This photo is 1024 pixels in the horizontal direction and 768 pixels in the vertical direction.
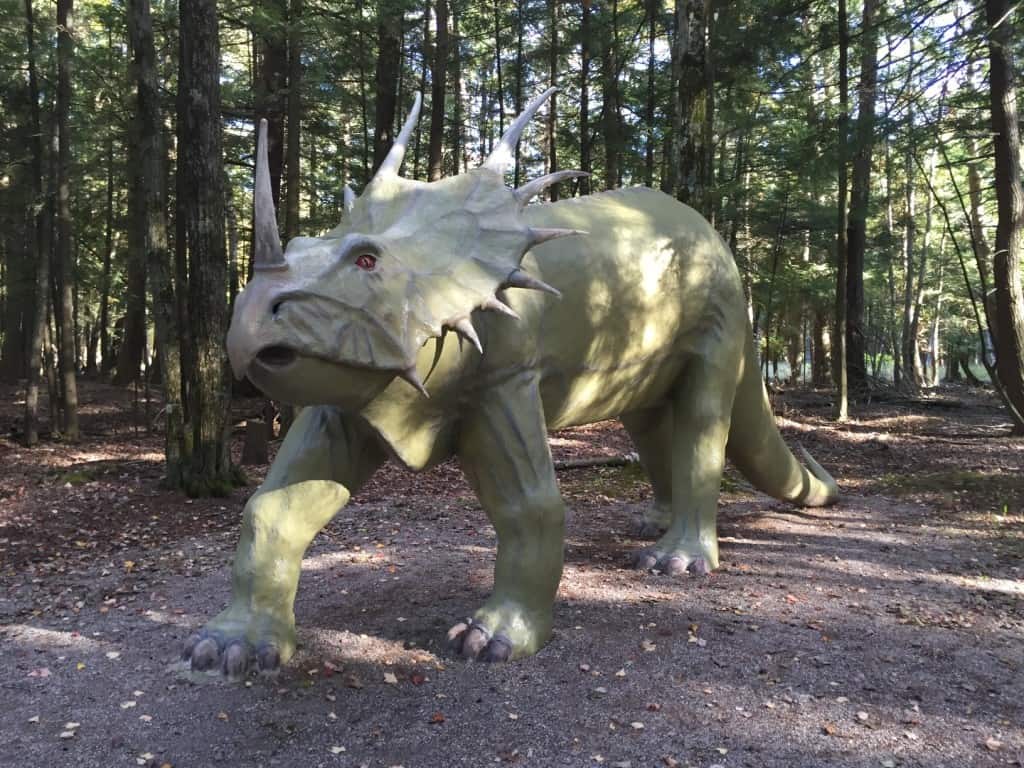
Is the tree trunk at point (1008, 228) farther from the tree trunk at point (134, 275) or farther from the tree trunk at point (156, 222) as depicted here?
the tree trunk at point (134, 275)

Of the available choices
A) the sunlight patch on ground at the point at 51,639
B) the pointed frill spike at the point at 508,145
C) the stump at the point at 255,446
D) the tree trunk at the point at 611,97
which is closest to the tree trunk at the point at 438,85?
the tree trunk at the point at 611,97

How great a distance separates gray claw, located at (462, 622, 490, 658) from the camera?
12.1ft

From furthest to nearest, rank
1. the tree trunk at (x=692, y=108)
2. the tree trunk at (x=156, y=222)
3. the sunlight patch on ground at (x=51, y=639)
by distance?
the tree trunk at (x=156, y=222), the tree trunk at (x=692, y=108), the sunlight patch on ground at (x=51, y=639)

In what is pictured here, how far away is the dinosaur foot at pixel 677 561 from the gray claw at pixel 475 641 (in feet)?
5.73

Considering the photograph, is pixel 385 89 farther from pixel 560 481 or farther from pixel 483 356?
pixel 483 356

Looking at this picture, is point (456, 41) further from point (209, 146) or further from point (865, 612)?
point (865, 612)

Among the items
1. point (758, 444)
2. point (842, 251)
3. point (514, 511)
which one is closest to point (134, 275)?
point (842, 251)

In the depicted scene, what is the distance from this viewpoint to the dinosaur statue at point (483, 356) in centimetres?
296

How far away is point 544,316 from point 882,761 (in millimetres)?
2343

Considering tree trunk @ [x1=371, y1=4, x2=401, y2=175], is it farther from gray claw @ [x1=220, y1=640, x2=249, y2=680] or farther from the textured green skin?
gray claw @ [x1=220, y1=640, x2=249, y2=680]

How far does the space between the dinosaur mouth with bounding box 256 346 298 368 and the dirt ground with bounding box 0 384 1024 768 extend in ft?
4.61

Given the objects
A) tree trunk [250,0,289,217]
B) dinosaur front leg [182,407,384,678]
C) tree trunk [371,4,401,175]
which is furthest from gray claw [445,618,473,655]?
tree trunk [371,4,401,175]

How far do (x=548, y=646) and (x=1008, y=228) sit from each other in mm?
9060

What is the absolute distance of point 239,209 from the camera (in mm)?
20016
